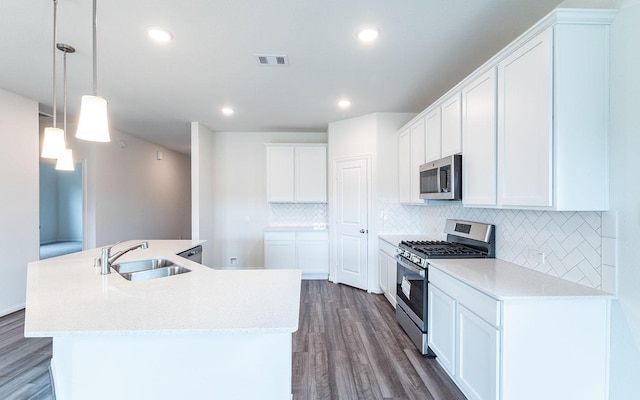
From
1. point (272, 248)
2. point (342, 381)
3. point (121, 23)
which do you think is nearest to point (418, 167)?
point (342, 381)

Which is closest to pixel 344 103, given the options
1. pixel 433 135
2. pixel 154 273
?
pixel 433 135

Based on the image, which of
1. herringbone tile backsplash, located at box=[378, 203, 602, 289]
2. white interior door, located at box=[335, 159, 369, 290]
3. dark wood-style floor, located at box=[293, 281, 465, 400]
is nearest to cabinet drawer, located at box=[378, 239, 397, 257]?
white interior door, located at box=[335, 159, 369, 290]

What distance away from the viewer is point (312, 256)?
4.91m

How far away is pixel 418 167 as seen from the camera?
11.2 ft

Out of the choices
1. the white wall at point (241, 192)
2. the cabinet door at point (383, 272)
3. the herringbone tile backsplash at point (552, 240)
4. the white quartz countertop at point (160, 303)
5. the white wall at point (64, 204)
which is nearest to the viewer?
the white quartz countertop at point (160, 303)

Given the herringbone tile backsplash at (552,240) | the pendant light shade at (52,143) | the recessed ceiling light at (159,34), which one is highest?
the recessed ceiling light at (159,34)

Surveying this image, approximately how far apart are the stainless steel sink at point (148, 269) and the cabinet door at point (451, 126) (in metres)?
2.50

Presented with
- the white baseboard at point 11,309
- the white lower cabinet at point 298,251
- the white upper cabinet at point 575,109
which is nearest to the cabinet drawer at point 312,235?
the white lower cabinet at point 298,251

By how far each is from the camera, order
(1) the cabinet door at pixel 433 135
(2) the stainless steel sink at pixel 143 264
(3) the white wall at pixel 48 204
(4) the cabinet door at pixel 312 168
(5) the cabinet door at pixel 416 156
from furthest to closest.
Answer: (3) the white wall at pixel 48 204 → (4) the cabinet door at pixel 312 168 → (5) the cabinet door at pixel 416 156 → (1) the cabinet door at pixel 433 135 → (2) the stainless steel sink at pixel 143 264

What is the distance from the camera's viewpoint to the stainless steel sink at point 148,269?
2.33 m

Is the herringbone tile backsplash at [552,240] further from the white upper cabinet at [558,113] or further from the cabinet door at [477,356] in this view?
the cabinet door at [477,356]

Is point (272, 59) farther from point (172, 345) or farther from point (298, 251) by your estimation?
point (298, 251)

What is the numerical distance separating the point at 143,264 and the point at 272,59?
217 cm

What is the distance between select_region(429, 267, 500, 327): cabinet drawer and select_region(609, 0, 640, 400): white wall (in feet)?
2.00
